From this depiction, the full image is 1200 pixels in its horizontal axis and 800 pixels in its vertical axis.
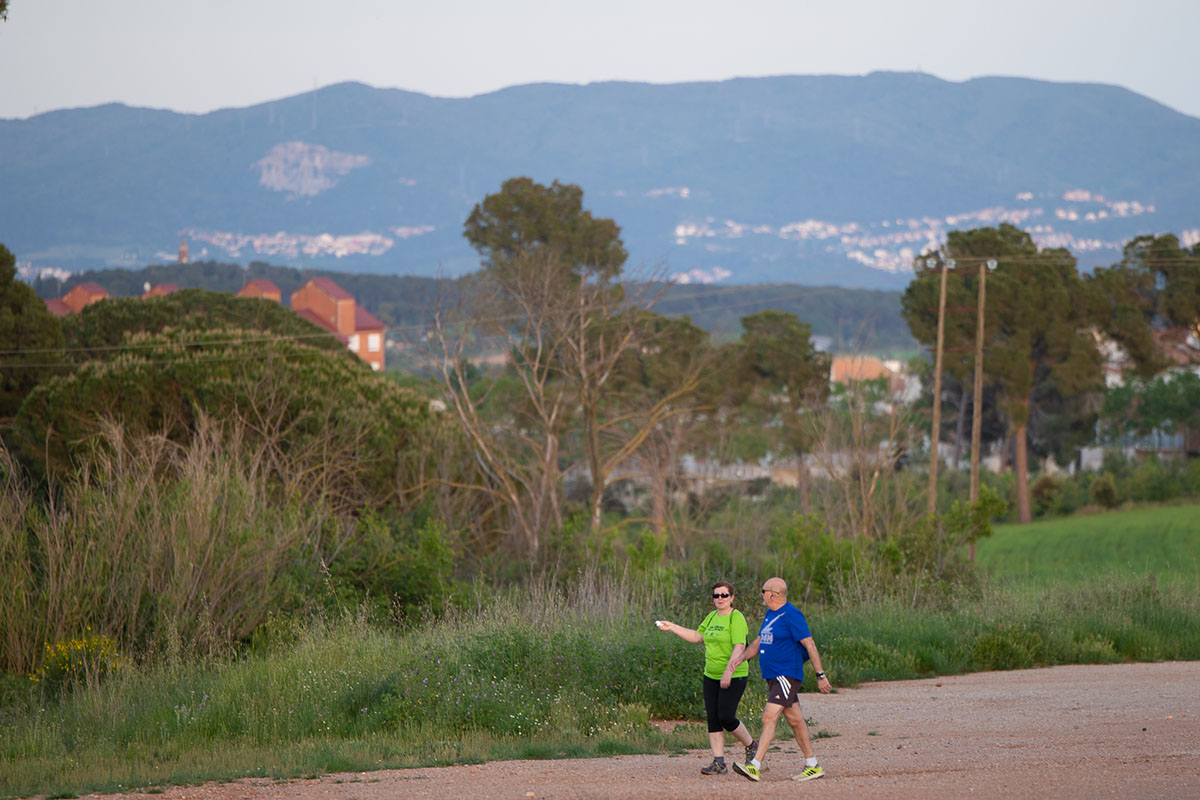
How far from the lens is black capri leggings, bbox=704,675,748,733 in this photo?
8.49 m

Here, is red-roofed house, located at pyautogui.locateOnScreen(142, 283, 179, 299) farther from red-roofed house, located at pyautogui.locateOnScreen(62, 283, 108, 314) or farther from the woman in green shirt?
the woman in green shirt

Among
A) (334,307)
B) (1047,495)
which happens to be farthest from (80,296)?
(1047,495)

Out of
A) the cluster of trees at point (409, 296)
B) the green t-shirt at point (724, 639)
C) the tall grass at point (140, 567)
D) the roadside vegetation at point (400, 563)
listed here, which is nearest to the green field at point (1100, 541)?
the roadside vegetation at point (400, 563)

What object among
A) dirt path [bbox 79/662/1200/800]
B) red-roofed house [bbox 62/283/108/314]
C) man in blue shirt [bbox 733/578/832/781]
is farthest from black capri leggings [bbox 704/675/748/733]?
red-roofed house [bbox 62/283/108/314]

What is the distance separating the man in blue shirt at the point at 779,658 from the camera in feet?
27.2

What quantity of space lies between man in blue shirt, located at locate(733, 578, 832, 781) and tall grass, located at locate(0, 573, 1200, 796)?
199cm

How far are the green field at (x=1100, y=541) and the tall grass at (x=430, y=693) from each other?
22.1 m

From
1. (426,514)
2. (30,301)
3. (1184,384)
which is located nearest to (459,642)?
(426,514)

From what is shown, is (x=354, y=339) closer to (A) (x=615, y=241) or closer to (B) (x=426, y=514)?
(A) (x=615, y=241)

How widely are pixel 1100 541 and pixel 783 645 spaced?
40.8 metres

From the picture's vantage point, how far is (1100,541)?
148 ft

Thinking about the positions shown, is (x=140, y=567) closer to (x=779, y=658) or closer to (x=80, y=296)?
(x=779, y=658)

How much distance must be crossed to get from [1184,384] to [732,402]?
3140cm

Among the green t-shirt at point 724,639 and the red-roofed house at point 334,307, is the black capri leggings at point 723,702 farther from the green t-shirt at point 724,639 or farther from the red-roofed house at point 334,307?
the red-roofed house at point 334,307
